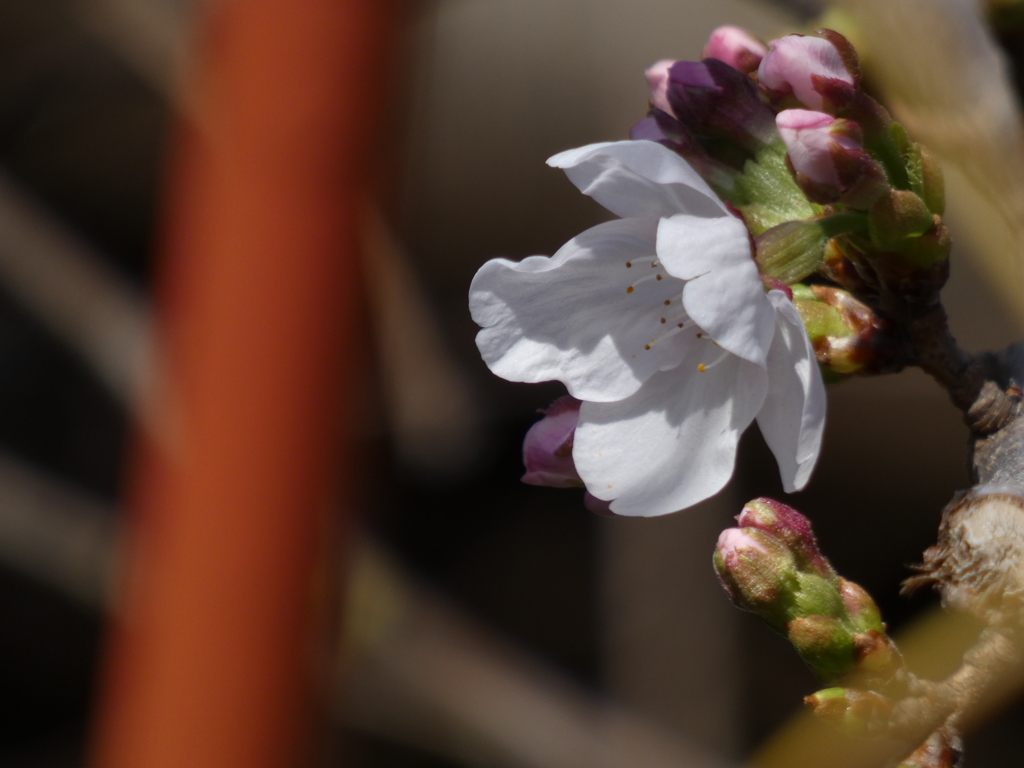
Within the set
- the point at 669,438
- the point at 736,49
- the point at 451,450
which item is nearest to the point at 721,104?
the point at 736,49

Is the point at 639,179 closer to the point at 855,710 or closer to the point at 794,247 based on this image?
the point at 794,247

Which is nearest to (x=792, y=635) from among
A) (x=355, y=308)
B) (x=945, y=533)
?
(x=945, y=533)

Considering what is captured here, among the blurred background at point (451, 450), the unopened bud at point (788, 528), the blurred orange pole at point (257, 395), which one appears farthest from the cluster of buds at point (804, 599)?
the blurred background at point (451, 450)

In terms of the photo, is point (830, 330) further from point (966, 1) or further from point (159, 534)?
point (159, 534)

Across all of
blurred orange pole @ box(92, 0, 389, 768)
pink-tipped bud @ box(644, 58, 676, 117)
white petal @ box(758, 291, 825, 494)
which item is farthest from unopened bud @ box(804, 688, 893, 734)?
blurred orange pole @ box(92, 0, 389, 768)

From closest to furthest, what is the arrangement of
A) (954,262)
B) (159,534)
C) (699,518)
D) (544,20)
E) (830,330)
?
(830,330)
(159,534)
(954,262)
(699,518)
(544,20)
